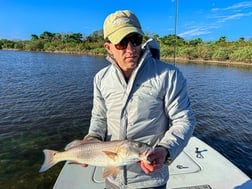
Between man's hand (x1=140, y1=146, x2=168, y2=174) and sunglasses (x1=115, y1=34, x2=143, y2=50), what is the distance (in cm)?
87

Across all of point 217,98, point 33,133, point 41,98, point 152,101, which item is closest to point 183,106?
point 152,101

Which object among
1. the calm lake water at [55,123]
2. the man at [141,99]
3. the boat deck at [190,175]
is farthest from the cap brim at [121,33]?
the calm lake water at [55,123]

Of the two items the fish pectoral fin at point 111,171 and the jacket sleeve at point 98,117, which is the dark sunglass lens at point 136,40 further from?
the fish pectoral fin at point 111,171

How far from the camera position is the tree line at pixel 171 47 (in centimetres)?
5194

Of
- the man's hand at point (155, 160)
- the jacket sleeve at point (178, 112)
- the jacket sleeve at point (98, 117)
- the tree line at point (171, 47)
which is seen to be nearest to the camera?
the man's hand at point (155, 160)

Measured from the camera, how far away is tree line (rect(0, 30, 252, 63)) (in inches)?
2045

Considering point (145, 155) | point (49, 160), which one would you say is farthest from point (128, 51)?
point (49, 160)

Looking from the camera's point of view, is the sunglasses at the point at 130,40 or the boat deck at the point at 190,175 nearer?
the sunglasses at the point at 130,40

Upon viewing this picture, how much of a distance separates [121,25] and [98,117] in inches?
35.7

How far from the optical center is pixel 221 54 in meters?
52.0

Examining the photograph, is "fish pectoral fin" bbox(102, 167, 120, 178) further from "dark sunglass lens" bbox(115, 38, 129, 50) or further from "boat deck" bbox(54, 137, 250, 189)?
"boat deck" bbox(54, 137, 250, 189)

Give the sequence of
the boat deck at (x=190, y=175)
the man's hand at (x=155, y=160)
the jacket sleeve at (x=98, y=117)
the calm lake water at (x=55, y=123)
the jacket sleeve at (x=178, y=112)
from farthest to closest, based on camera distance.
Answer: the calm lake water at (x=55, y=123) < the boat deck at (x=190, y=175) < the jacket sleeve at (x=98, y=117) < the jacket sleeve at (x=178, y=112) < the man's hand at (x=155, y=160)

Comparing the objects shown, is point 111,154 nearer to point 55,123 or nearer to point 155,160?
point 155,160

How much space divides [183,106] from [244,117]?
39.4 ft
